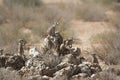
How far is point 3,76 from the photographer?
9.95 metres

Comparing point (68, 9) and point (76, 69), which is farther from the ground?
point (68, 9)

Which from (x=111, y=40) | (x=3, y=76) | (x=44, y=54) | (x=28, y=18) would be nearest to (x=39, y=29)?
(x=28, y=18)

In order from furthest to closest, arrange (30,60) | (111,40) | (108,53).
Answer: (111,40) → (108,53) → (30,60)

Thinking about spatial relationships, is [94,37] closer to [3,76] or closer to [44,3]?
[3,76]

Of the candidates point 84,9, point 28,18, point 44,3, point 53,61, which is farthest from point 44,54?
point 44,3

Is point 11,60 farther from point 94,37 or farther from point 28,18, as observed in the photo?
point 28,18

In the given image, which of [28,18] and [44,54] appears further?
[28,18]

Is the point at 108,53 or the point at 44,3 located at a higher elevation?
the point at 44,3

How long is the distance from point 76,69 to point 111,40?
342 cm

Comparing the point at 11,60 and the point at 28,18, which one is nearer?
the point at 11,60

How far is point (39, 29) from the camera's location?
16.7 meters

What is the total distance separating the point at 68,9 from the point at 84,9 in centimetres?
88

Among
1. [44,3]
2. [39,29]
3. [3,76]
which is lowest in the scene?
[3,76]

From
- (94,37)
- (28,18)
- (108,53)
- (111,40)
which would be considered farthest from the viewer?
(28,18)
